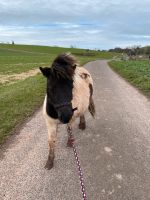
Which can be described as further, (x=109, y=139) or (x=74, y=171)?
(x=109, y=139)

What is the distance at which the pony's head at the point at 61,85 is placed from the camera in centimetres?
473

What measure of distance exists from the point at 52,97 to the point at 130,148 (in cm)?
227

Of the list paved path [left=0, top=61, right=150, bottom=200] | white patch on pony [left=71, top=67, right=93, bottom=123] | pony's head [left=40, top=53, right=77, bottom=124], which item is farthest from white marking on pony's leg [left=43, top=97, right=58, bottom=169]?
pony's head [left=40, top=53, right=77, bottom=124]

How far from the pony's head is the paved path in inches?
40.9

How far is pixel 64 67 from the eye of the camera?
15.8 ft

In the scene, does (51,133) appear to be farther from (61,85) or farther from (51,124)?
(61,85)

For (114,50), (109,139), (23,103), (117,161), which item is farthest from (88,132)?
(114,50)

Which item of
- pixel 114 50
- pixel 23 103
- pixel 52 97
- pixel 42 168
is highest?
pixel 52 97

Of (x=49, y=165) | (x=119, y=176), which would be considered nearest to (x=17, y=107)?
(x=49, y=165)

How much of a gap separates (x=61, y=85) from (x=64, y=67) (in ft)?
0.87

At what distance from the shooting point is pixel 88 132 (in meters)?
7.52

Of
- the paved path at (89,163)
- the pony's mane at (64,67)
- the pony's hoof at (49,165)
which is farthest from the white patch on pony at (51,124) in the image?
the pony's mane at (64,67)

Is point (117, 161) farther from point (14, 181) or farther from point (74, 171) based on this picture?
point (14, 181)

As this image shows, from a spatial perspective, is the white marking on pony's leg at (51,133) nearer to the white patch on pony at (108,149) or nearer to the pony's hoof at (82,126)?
the white patch on pony at (108,149)
